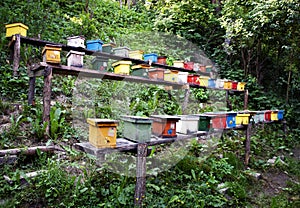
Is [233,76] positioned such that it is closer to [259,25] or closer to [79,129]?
[259,25]

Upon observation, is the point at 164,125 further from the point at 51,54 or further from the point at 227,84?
the point at 227,84

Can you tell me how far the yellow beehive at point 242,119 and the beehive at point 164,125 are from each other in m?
2.31

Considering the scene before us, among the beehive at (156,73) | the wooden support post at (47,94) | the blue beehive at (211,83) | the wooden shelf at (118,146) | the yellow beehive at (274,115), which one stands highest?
the beehive at (156,73)

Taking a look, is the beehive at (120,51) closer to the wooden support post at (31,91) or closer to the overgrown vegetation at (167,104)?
the overgrown vegetation at (167,104)

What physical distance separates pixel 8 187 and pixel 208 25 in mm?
10290

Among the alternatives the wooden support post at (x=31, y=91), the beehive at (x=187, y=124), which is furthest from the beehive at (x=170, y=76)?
the wooden support post at (x=31, y=91)

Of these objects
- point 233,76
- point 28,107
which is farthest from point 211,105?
point 28,107

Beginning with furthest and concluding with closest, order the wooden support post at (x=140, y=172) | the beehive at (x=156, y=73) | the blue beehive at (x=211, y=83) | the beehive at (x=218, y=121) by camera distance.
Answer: the blue beehive at (x=211, y=83) < the beehive at (x=156, y=73) < the beehive at (x=218, y=121) < the wooden support post at (x=140, y=172)

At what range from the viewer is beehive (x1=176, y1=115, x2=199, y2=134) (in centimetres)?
418

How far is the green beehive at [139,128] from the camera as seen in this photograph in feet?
10.7

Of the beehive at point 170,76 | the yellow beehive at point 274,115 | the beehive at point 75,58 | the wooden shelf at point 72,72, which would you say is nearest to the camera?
the wooden shelf at point 72,72

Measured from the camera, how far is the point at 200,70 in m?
8.11

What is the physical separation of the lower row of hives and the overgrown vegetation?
96 cm

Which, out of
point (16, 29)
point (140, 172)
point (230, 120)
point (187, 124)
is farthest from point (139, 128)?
point (16, 29)
